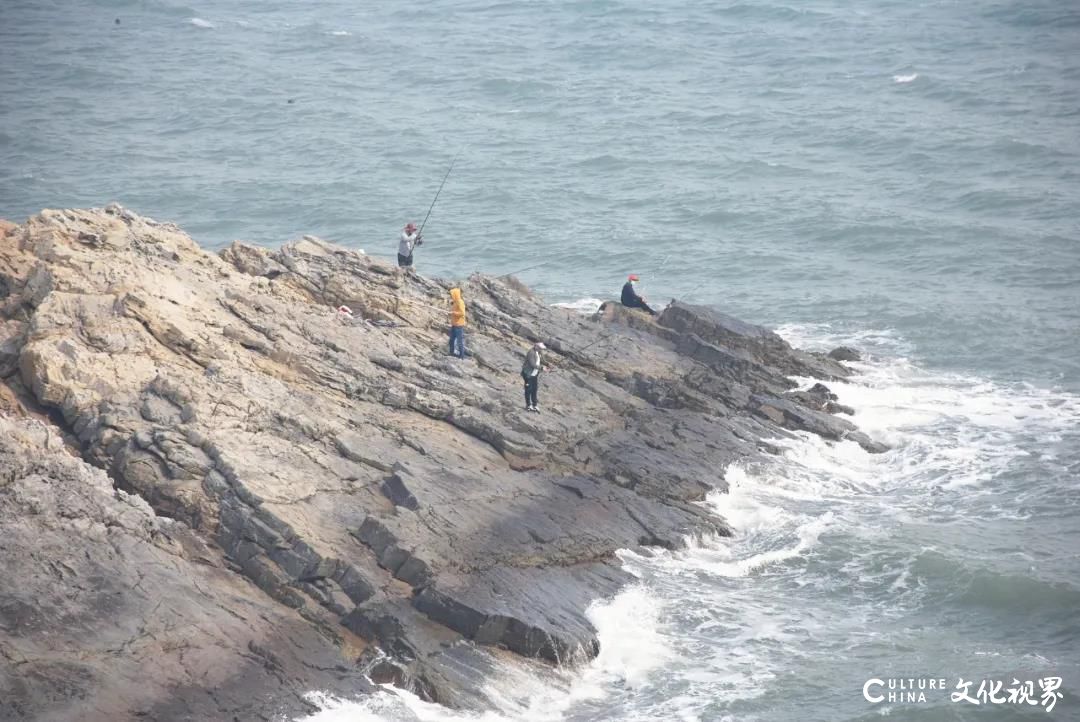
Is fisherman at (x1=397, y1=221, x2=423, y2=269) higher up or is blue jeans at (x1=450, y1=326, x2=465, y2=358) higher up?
fisherman at (x1=397, y1=221, x2=423, y2=269)

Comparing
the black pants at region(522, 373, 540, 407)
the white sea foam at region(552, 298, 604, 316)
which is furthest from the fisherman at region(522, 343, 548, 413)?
the white sea foam at region(552, 298, 604, 316)

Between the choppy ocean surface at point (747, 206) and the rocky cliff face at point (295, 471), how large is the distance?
0.94 meters

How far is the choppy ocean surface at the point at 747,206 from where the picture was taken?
19750 mm

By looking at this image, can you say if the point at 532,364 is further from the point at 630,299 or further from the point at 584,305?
the point at 584,305

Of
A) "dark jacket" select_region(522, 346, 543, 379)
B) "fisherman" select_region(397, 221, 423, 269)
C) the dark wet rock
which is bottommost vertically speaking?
the dark wet rock

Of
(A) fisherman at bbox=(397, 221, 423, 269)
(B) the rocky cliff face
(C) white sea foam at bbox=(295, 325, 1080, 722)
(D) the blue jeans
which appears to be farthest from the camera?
→ (A) fisherman at bbox=(397, 221, 423, 269)

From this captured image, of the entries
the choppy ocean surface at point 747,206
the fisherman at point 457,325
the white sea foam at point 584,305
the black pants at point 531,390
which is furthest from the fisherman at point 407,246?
the choppy ocean surface at point 747,206

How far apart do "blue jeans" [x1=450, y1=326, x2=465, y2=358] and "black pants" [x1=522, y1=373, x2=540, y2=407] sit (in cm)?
151

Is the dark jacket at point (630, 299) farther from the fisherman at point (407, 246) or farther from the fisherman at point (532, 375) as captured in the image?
the fisherman at point (532, 375)

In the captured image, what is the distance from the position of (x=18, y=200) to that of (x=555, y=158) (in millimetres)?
19749

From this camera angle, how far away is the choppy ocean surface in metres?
19.8

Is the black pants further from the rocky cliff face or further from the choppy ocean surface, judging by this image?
the choppy ocean surface

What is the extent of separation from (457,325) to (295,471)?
19.6ft

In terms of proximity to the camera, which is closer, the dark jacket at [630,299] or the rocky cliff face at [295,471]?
the rocky cliff face at [295,471]
